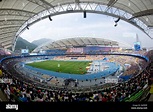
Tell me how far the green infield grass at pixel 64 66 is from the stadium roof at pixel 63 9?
3000mm

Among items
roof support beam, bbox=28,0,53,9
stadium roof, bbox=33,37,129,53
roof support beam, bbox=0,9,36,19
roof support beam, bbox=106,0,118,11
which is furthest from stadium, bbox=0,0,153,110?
roof support beam, bbox=0,9,36,19

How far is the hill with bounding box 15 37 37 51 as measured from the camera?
5975 mm

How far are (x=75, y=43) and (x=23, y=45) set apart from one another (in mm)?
1560

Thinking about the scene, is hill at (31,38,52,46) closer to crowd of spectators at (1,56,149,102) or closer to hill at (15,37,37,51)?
hill at (15,37,37,51)

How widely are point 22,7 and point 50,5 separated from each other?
1.52 m

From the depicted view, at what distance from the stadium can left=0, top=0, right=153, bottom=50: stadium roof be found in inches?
109

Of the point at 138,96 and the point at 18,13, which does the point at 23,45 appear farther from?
the point at 18,13

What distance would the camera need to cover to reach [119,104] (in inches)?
205

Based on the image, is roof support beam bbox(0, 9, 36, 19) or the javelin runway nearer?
the javelin runway

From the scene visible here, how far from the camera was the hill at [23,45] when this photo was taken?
19.6 feet

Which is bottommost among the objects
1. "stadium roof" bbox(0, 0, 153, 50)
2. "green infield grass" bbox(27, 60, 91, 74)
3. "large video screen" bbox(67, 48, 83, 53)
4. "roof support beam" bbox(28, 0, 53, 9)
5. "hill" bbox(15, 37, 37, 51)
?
"green infield grass" bbox(27, 60, 91, 74)

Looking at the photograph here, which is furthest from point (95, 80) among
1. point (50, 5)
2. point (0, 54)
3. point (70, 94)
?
point (50, 5)

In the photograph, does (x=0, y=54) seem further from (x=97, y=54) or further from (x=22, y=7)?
(x=22, y=7)

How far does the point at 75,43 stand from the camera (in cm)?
603
